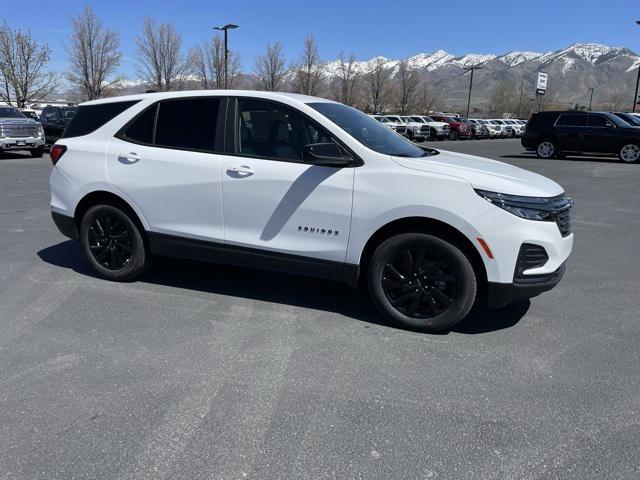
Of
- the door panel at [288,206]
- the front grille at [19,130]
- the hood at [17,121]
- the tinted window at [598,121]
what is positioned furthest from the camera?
the tinted window at [598,121]

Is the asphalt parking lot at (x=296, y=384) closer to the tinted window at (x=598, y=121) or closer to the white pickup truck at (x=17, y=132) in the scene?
the white pickup truck at (x=17, y=132)

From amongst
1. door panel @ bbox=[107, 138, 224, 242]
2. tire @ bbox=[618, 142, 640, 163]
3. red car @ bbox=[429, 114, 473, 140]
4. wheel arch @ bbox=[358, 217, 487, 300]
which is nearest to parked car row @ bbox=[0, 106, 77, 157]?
door panel @ bbox=[107, 138, 224, 242]

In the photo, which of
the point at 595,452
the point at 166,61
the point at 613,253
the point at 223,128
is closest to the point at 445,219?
the point at 595,452

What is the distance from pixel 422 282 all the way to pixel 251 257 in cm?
143

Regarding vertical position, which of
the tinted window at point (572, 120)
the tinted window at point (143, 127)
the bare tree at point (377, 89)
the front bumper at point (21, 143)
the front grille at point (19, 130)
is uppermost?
the bare tree at point (377, 89)

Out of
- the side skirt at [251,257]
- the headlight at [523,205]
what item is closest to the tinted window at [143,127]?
the side skirt at [251,257]

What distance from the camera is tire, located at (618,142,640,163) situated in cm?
1961

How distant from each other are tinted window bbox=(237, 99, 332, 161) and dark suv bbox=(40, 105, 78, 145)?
65.0 ft

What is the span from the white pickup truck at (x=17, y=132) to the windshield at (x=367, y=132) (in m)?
17.0

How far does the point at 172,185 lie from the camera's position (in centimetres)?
466

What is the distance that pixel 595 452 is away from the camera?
2709 millimetres

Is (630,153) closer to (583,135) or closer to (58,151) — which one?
(583,135)

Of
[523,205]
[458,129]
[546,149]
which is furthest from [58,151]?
[458,129]

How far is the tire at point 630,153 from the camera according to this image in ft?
64.3
